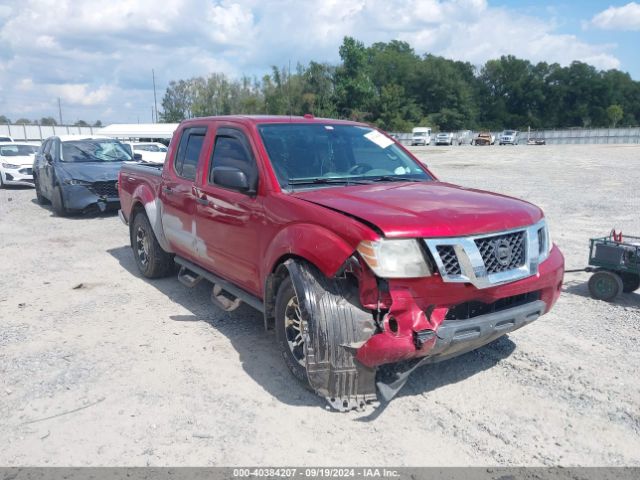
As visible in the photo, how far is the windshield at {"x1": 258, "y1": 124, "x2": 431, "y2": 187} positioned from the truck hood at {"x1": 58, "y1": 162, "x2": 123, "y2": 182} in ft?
25.5

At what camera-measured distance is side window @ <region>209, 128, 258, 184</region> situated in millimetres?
4668

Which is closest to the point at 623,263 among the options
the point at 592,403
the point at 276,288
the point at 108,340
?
the point at 592,403

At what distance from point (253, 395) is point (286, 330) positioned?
0.51 metres

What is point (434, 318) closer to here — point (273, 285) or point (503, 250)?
point (503, 250)

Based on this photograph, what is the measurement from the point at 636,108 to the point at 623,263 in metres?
125

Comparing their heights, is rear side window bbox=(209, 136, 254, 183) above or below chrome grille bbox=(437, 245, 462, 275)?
above

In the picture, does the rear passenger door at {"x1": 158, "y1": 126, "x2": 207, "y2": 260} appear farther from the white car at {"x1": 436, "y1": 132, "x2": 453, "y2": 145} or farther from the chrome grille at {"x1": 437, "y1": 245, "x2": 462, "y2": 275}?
the white car at {"x1": 436, "y1": 132, "x2": 453, "y2": 145}

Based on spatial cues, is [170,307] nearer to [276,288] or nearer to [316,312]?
[276,288]

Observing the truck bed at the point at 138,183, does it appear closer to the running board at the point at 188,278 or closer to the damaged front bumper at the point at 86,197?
the running board at the point at 188,278

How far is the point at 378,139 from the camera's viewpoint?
5.36m

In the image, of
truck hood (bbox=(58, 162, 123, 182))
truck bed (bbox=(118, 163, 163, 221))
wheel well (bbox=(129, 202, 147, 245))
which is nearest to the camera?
truck bed (bbox=(118, 163, 163, 221))

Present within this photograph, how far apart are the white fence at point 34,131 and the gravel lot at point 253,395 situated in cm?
5134

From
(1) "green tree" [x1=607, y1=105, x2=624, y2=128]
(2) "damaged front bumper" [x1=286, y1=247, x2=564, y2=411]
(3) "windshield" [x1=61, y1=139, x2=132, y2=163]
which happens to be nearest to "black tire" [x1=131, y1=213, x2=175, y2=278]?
(2) "damaged front bumper" [x1=286, y1=247, x2=564, y2=411]

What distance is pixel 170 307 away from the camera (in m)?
5.87
